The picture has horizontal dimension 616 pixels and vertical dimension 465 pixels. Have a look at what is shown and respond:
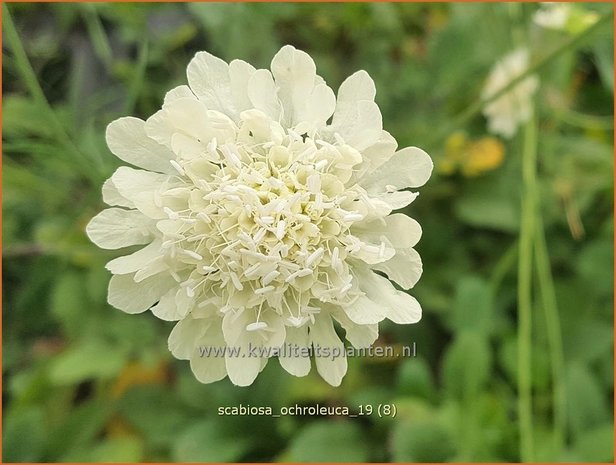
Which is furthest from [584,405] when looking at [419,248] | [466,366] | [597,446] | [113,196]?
[113,196]

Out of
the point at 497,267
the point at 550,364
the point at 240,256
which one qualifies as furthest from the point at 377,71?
the point at 240,256

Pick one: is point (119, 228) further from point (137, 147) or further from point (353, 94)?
point (353, 94)

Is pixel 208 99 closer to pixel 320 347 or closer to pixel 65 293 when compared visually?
pixel 320 347

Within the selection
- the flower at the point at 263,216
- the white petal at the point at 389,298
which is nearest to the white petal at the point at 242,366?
the flower at the point at 263,216

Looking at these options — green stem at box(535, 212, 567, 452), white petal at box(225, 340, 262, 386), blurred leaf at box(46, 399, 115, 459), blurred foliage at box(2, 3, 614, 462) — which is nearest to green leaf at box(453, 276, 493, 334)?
blurred foliage at box(2, 3, 614, 462)

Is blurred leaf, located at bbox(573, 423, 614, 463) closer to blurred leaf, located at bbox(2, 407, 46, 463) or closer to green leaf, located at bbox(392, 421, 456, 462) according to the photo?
green leaf, located at bbox(392, 421, 456, 462)

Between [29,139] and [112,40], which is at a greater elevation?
[112,40]
